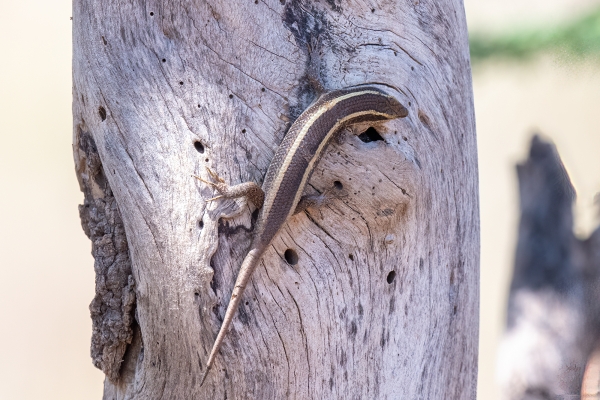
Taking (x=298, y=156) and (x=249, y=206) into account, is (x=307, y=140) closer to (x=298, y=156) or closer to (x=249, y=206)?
(x=298, y=156)

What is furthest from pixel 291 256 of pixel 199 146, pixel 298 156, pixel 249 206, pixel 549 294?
pixel 549 294

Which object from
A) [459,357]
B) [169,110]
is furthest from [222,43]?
Result: [459,357]

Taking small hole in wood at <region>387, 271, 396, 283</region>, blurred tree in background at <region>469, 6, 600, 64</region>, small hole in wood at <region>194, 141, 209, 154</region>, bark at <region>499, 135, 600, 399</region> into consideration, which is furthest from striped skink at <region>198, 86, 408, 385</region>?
blurred tree in background at <region>469, 6, 600, 64</region>

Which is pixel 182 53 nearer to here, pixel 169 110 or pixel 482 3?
pixel 169 110

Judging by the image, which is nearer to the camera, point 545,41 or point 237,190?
point 237,190

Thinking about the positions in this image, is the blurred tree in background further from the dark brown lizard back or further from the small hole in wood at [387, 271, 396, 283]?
the small hole in wood at [387, 271, 396, 283]

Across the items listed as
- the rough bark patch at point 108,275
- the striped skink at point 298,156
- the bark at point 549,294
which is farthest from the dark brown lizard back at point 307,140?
the bark at point 549,294
